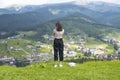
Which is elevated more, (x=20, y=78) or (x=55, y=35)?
(x=55, y=35)

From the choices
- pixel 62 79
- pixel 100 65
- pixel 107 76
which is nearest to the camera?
pixel 62 79

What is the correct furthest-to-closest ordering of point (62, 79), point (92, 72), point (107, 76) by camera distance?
point (92, 72)
point (107, 76)
point (62, 79)

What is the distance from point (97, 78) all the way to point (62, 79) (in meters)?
3.65

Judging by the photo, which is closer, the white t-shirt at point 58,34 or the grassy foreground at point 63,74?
the grassy foreground at point 63,74

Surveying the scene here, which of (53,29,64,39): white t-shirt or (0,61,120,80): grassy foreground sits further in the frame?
(53,29,64,39): white t-shirt

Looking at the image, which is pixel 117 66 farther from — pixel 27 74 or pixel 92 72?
pixel 27 74

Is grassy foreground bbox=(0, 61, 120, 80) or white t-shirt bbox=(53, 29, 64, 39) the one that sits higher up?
white t-shirt bbox=(53, 29, 64, 39)

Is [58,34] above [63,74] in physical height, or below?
above

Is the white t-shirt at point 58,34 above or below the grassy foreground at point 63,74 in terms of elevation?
above

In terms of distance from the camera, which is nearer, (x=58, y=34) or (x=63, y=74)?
(x=63, y=74)

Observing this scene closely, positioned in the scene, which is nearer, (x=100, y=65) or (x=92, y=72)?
(x=92, y=72)

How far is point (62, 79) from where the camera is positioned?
1272 inches

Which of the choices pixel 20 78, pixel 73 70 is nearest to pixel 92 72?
pixel 73 70

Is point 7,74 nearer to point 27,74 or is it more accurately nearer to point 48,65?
point 27,74
